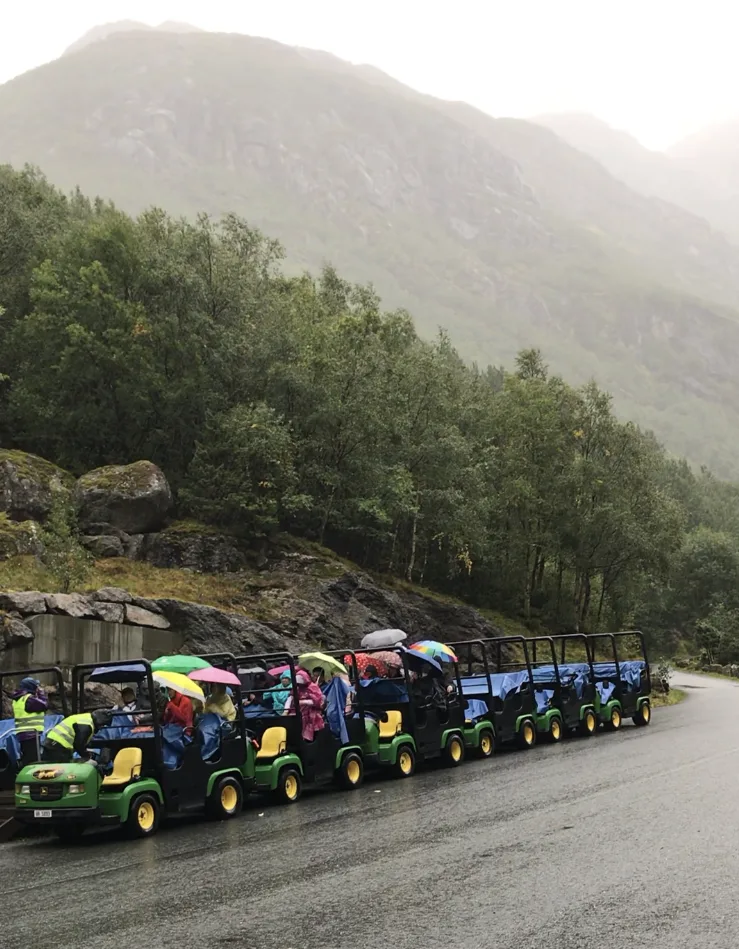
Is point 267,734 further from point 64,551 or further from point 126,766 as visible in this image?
point 64,551

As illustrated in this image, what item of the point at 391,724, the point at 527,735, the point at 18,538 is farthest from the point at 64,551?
the point at 527,735

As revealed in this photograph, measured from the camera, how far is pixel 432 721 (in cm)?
1727

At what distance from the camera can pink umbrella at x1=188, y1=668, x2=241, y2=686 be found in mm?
12250

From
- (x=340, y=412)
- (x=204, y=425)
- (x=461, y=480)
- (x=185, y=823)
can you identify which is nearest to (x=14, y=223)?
(x=204, y=425)

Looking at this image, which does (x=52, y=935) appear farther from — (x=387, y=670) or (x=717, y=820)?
(x=387, y=670)

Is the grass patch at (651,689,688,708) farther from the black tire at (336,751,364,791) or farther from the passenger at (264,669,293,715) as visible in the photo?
the passenger at (264,669,293,715)

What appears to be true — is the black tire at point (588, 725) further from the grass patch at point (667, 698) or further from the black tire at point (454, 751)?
the grass patch at point (667, 698)

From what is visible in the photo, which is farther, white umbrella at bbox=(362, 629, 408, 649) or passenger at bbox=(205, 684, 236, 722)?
white umbrella at bbox=(362, 629, 408, 649)

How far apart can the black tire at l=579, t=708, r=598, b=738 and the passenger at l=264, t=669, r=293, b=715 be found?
416 inches

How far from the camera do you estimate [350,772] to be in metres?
15.2

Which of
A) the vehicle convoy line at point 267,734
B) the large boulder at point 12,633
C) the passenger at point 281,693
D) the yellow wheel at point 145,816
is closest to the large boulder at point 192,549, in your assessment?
the large boulder at point 12,633

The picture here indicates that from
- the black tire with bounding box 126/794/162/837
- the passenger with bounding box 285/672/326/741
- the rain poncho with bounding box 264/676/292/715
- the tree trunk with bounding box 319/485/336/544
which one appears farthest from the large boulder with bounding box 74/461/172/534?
the black tire with bounding box 126/794/162/837

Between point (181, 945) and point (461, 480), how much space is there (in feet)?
122

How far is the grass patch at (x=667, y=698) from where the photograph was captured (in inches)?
1280
